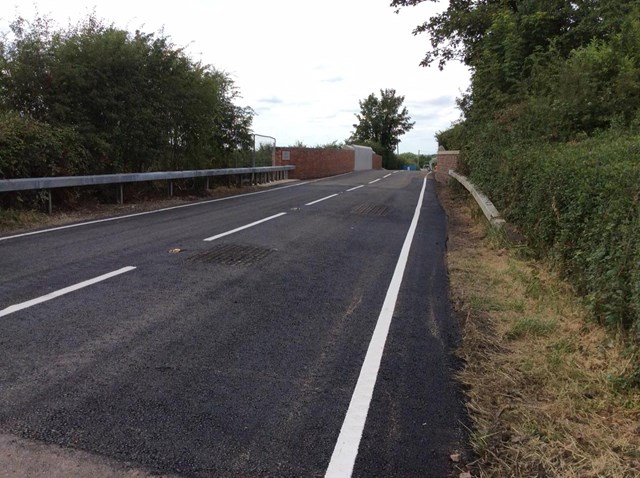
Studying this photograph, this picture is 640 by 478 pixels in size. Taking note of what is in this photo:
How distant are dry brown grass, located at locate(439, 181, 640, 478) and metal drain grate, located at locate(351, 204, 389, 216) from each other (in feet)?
A: 24.1

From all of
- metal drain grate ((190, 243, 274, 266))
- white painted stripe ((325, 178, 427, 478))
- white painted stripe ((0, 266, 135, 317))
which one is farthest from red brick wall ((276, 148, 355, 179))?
white painted stripe ((325, 178, 427, 478))

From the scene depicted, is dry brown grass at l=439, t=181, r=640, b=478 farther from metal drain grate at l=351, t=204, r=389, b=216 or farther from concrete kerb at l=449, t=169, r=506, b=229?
metal drain grate at l=351, t=204, r=389, b=216

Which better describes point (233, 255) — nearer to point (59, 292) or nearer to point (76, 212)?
point (59, 292)

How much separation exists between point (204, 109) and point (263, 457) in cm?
1635

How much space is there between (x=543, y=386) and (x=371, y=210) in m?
10.9

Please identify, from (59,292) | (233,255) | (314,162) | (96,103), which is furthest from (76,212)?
(314,162)

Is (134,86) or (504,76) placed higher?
(504,76)

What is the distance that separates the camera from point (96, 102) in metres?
13.4

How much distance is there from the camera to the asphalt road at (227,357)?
294cm

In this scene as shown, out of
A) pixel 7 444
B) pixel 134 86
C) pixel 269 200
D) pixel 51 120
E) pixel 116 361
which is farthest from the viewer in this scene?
pixel 269 200

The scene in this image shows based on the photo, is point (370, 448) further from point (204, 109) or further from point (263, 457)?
point (204, 109)

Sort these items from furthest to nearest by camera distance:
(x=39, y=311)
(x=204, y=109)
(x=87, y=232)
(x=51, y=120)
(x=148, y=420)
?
(x=204, y=109)
(x=51, y=120)
(x=87, y=232)
(x=39, y=311)
(x=148, y=420)

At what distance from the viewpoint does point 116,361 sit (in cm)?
394

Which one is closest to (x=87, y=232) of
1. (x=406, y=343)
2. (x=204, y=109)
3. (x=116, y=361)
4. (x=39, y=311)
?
(x=39, y=311)
